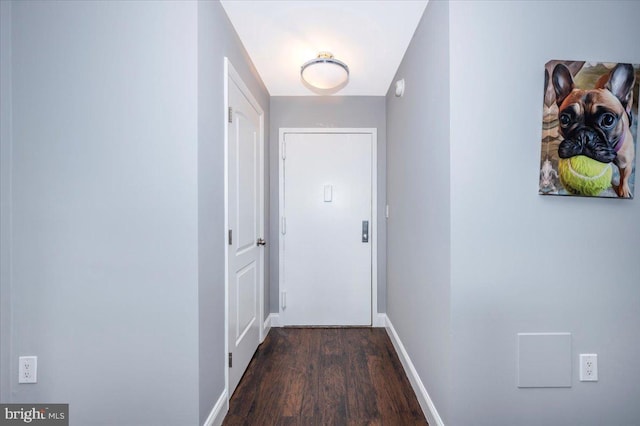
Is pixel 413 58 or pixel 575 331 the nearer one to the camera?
pixel 575 331

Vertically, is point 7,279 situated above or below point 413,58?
below

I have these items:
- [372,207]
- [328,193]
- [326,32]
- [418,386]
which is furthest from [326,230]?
[326,32]

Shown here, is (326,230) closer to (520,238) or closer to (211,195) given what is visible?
(211,195)

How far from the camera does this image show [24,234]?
145 cm

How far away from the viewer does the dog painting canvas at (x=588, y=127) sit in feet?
4.52

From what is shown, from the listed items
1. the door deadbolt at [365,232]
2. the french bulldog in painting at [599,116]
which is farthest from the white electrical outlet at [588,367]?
the door deadbolt at [365,232]

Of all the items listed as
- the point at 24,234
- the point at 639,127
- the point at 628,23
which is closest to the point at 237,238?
the point at 24,234

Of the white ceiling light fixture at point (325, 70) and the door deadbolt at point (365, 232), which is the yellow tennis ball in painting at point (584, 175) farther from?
the door deadbolt at point (365, 232)

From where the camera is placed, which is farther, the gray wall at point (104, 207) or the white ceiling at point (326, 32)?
the white ceiling at point (326, 32)

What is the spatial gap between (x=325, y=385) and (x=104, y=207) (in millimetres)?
1677

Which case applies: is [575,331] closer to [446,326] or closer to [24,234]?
[446,326]

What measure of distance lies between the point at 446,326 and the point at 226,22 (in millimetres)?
2083

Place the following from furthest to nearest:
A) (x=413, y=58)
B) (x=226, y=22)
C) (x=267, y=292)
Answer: (x=267, y=292)
(x=413, y=58)
(x=226, y=22)

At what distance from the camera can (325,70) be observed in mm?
2176
